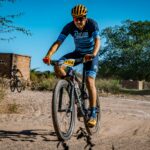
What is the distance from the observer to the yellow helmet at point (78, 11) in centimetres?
715

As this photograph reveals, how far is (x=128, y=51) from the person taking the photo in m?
47.4

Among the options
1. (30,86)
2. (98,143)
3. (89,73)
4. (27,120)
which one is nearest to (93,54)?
(89,73)

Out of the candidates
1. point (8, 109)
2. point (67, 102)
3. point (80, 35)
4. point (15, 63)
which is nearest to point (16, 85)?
point (15, 63)

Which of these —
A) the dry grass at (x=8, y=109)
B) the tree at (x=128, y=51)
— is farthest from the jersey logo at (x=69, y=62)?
the tree at (x=128, y=51)

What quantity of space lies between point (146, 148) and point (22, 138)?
2050 mm

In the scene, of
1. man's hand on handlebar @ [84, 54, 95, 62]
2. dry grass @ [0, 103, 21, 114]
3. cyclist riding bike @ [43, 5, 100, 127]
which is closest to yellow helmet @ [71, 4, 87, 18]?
cyclist riding bike @ [43, 5, 100, 127]

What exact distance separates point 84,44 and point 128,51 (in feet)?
132

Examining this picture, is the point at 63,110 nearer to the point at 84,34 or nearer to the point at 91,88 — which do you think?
the point at 91,88

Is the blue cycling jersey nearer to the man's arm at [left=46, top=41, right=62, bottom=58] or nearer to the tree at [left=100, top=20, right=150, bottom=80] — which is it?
the man's arm at [left=46, top=41, right=62, bottom=58]

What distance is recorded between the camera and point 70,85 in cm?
720

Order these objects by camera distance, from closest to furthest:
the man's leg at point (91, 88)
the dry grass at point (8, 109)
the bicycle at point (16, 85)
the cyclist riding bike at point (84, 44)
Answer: the cyclist riding bike at point (84, 44)
the man's leg at point (91, 88)
the dry grass at point (8, 109)
the bicycle at point (16, 85)

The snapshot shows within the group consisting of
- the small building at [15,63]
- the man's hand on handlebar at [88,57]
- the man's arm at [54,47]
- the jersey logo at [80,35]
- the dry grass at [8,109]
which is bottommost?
the dry grass at [8,109]

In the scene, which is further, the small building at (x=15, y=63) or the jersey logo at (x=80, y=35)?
the small building at (x=15, y=63)

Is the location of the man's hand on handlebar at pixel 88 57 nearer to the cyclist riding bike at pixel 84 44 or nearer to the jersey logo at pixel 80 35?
the cyclist riding bike at pixel 84 44
